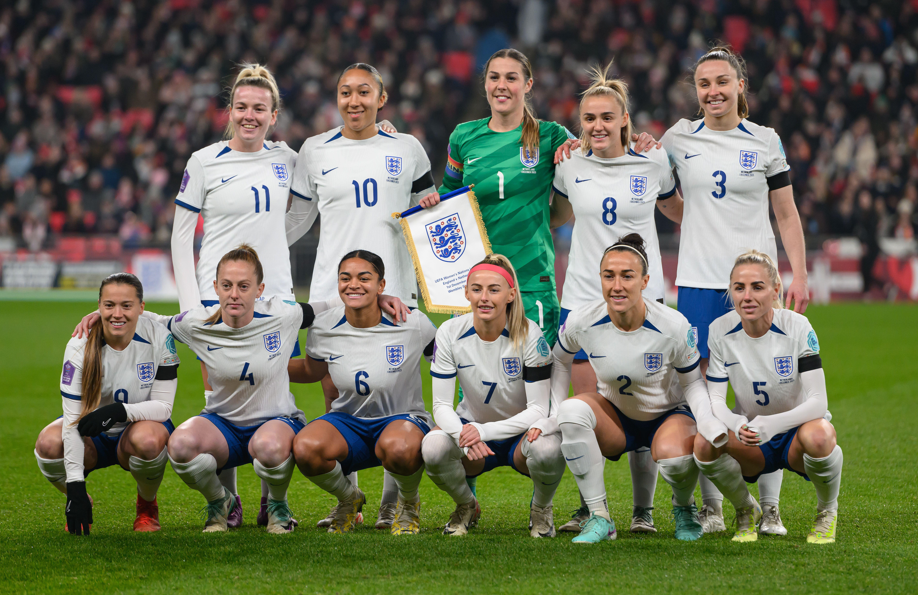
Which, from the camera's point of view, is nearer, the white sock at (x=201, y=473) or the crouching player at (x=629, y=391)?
the crouching player at (x=629, y=391)

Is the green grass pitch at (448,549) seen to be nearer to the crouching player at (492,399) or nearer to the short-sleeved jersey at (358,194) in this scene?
the crouching player at (492,399)

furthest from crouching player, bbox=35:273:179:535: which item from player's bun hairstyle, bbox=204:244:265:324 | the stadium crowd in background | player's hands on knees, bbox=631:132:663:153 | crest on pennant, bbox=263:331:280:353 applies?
the stadium crowd in background

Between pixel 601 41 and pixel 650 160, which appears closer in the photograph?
pixel 650 160

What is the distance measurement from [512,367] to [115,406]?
1824mm

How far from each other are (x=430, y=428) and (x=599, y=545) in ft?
3.24

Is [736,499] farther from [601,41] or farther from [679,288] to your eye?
[601,41]

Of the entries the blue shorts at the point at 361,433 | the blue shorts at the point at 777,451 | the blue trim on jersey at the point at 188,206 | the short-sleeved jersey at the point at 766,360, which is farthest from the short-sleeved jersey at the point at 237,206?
the blue shorts at the point at 777,451

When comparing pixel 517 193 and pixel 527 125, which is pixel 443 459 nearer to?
pixel 517 193

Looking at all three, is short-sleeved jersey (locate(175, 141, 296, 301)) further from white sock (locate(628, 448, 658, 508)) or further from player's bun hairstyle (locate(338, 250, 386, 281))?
white sock (locate(628, 448, 658, 508))

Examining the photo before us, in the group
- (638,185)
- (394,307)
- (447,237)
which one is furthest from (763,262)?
(394,307)

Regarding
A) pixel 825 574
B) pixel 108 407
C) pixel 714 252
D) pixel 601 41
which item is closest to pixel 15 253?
pixel 601 41

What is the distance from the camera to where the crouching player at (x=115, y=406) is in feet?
14.5

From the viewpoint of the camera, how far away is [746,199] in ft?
15.5

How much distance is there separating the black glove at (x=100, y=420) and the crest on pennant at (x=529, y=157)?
2.29 m
